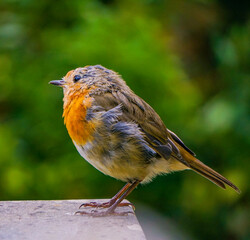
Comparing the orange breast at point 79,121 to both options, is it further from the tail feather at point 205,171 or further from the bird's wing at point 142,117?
the tail feather at point 205,171

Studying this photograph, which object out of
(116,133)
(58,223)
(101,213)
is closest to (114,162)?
(116,133)

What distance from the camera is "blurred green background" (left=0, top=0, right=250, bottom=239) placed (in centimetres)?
413

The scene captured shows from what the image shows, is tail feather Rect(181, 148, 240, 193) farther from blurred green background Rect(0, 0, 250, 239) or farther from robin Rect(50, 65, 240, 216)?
blurred green background Rect(0, 0, 250, 239)

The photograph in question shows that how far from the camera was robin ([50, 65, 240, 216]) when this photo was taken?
2.96m

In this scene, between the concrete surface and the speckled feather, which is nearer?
the concrete surface

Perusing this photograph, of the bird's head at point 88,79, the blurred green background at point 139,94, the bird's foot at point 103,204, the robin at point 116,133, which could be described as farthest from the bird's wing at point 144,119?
the blurred green background at point 139,94

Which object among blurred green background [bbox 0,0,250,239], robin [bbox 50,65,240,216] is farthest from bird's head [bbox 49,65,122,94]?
blurred green background [bbox 0,0,250,239]

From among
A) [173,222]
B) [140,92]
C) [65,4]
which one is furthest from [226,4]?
[173,222]

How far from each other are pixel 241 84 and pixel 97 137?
81.8 inches

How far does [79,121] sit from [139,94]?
1.26 meters

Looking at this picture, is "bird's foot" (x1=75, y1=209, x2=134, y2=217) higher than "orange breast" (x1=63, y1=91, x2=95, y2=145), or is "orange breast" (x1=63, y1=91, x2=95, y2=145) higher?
"orange breast" (x1=63, y1=91, x2=95, y2=145)

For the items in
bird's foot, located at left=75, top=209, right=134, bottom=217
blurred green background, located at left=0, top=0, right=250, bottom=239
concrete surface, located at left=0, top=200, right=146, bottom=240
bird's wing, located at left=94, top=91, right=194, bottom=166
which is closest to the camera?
concrete surface, located at left=0, top=200, right=146, bottom=240

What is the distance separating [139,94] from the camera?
165 inches

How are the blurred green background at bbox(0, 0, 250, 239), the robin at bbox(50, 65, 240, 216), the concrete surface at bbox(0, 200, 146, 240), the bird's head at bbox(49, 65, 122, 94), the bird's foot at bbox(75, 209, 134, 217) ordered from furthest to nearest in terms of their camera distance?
the blurred green background at bbox(0, 0, 250, 239)
the bird's head at bbox(49, 65, 122, 94)
the robin at bbox(50, 65, 240, 216)
the bird's foot at bbox(75, 209, 134, 217)
the concrete surface at bbox(0, 200, 146, 240)
